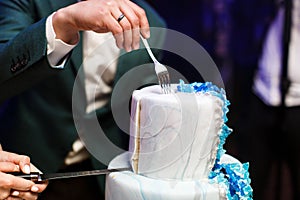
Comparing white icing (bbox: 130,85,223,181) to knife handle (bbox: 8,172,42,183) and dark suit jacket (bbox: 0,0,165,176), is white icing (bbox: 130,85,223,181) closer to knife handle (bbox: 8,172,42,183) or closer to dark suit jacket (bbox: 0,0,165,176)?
knife handle (bbox: 8,172,42,183)

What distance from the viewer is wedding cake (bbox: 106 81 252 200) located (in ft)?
2.74

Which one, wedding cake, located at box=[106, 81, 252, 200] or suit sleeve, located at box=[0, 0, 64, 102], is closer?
wedding cake, located at box=[106, 81, 252, 200]

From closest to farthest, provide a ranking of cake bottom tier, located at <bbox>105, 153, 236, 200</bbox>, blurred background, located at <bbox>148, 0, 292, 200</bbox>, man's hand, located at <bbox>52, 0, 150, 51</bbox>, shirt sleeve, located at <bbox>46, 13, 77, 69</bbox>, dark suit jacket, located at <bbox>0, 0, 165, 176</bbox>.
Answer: cake bottom tier, located at <bbox>105, 153, 236, 200</bbox> → man's hand, located at <bbox>52, 0, 150, 51</bbox> → shirt sleeve, located at <bbox>46, 13, 77, 69</bbox> → dark suit jacket, located at <bbox>0, 0, 165, 176</bbox> → blurred background, located at <bbox>148, 0, 292, 200</bbox>

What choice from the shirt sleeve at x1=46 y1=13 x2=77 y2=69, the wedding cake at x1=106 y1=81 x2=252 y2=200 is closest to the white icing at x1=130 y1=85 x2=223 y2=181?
the wedding cake at x1=106 y1=81 x2=252 y2=200

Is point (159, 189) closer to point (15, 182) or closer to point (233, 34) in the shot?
point (15, 182)

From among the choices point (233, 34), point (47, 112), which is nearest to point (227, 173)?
point (47, 112)

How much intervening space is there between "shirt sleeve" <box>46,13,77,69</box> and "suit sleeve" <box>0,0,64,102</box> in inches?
0.4

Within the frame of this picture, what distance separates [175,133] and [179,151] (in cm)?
3

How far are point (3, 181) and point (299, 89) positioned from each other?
4.98 feet

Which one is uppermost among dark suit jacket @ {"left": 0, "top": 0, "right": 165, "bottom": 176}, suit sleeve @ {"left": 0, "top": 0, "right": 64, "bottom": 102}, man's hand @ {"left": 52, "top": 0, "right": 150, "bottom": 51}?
man's hand @ {"left": 52, "top": 0, "right": 150, "bottom": 51}

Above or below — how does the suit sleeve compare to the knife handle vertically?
above

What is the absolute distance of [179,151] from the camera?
85 cm

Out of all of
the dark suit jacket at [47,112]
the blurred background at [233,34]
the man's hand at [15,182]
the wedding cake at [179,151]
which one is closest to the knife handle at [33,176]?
the man's hand at [15,182]

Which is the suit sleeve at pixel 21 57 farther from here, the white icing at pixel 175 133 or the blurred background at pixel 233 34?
the blurred background at pixel 233 34
